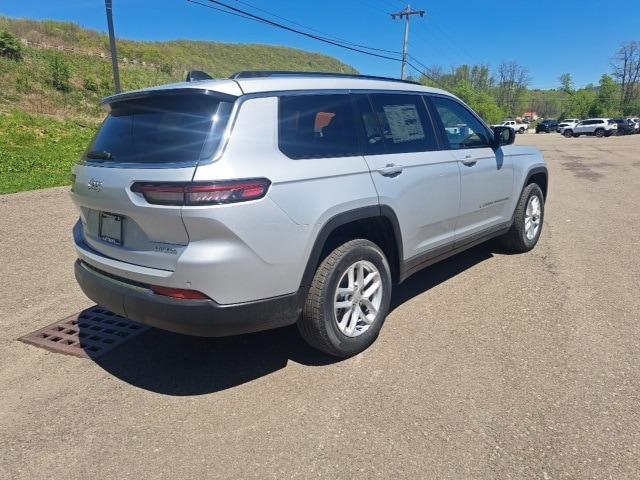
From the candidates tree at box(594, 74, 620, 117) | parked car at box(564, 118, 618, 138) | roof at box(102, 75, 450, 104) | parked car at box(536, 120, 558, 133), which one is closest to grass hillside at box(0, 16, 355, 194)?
roof at box(102, 75, 450, 104)

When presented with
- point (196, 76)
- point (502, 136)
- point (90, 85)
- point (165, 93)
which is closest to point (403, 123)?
point (196, 76)

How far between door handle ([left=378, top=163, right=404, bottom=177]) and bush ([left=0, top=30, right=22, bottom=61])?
104 feet

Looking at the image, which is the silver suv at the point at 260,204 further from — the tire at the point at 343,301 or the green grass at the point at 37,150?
the green grass at the point at 37,150

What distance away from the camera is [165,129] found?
277 cm

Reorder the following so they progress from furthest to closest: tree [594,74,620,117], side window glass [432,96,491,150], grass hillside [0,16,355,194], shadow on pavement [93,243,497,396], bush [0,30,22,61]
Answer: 1. tree [594,74,620,117]
2. bush [0,30,22,61]
3. grass hillside [0,16,355,194]
4. side window glass [432,96,491,150]
5. shadow on pavement [93,243,497,396]

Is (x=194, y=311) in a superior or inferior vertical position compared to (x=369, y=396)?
superior

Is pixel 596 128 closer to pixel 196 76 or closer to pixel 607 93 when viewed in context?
pixel 196 76

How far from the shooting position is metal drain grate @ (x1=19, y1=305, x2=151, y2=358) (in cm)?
353

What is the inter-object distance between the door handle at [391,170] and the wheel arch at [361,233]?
0.24 m

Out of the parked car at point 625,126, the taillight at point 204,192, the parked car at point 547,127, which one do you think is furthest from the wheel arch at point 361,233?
the parked car at point 547,127

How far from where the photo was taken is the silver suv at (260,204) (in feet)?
8.38

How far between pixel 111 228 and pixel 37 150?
14141mm

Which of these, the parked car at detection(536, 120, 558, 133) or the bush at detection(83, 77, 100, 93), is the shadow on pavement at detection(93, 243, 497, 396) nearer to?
the bush at detection(83, 77, 100, 93)

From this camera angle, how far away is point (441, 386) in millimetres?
2947
